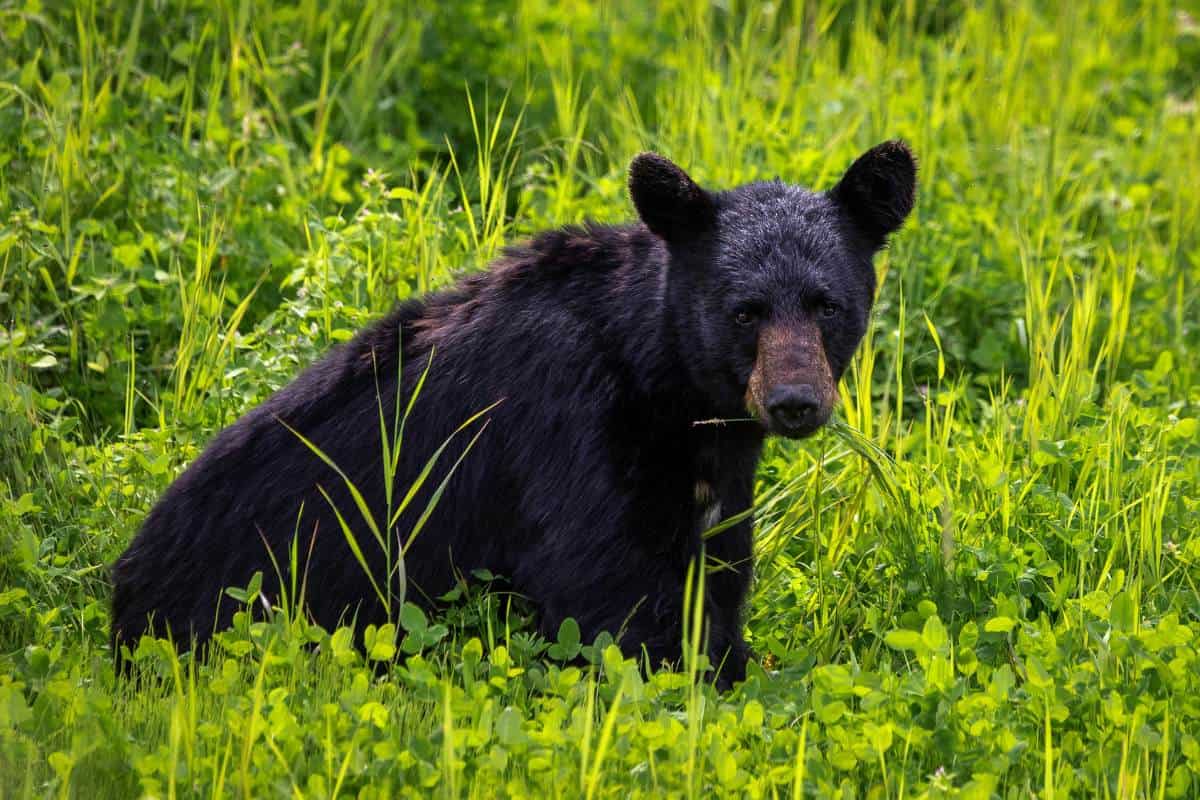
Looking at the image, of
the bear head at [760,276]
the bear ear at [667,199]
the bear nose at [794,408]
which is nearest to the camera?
the bear nose at [794,408]

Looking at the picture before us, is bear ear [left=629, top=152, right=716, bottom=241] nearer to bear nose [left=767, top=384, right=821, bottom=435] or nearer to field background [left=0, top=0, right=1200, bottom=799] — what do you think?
bear nose [left=767, top=384, right=821, bottom=435]

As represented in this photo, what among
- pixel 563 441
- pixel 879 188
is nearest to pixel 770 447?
pixel 879 188

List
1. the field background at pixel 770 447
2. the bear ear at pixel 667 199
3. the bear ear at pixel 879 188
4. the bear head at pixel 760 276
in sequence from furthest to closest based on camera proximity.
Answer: the bear ear at pixel 879 188 < the bear ear at pixel 667 199 < the bear head at pixel 760 276 < the field background at pixel 770 447

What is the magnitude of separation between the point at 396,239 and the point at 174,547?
1.84 metres

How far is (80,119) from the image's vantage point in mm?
6504

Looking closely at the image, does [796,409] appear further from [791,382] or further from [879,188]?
[879,188]

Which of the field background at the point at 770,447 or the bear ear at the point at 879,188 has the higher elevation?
the bear ear at the point at 879,188

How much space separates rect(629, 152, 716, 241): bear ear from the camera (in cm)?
455

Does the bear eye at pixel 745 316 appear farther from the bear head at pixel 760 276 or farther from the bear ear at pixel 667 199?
the bear ear at pixel 667 199

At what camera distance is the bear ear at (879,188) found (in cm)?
470

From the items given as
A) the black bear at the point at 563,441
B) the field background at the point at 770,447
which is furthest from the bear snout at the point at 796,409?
the field background at the point at 770,447

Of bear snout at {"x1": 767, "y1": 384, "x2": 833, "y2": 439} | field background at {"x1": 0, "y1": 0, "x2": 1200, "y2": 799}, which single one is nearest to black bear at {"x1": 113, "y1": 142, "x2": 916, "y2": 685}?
bear snout at {"x1": 767, "y1": 384, "x2": 833, "y2": 439}

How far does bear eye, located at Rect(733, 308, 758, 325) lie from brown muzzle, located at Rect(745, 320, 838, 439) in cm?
5

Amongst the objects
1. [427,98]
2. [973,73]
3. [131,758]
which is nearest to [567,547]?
[131,758]
